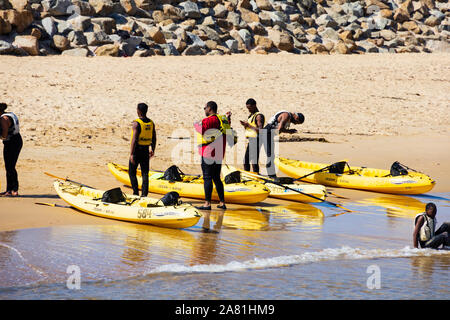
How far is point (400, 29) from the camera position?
4275 centimetres

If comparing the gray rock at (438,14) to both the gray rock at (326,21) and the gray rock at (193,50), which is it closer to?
the gray rock at (326,21)

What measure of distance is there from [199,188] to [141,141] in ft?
5.21

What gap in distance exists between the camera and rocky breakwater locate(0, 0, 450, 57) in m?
28.0

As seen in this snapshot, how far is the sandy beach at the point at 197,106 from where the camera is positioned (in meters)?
13.8

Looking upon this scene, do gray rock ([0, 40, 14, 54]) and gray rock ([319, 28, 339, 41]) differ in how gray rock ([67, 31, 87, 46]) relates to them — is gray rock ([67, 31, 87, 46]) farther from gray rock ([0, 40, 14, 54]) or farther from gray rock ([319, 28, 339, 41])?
gray rock ([319, 28, 339, 41])

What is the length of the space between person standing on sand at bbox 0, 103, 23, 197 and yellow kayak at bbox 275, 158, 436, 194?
223 inches

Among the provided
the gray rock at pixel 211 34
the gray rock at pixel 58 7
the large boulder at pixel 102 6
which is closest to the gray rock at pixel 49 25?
the gray rock at pixel 58 7

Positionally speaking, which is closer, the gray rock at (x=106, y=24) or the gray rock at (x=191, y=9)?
the gray rock at (x=106, y=24)

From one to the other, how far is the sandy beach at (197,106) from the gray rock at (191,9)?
5.49 meters

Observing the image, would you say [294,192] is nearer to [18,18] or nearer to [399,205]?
[399,205]

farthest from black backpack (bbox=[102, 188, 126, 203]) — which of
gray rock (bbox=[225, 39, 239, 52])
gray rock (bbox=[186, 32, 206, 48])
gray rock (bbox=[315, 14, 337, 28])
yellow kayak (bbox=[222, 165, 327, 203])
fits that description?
gray rock (bbox=[315, 14, 337, 28])

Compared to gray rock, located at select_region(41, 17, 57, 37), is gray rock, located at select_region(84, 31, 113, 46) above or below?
below
